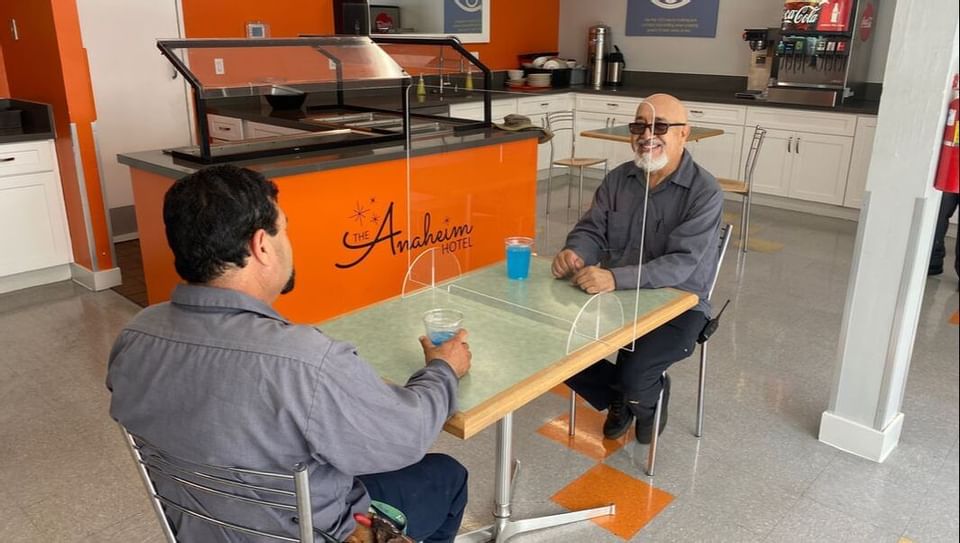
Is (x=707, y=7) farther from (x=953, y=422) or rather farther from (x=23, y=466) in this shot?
(x=953, y=422)

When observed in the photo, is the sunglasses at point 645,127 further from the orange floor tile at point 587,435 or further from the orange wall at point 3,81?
the orange wall at point 3,81

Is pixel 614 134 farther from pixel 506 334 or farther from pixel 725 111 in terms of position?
pixel 725 111

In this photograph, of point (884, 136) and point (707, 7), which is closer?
point (884, 136)

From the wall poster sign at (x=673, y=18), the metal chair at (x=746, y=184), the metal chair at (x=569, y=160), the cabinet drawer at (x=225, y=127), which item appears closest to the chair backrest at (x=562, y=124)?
the metal chair at (x=569, y=160)

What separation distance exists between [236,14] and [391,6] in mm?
1685

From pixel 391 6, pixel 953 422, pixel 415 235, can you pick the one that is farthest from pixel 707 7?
pixel 953 422

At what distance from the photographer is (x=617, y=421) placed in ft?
8.74

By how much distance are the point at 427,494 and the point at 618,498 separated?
0.91 meters

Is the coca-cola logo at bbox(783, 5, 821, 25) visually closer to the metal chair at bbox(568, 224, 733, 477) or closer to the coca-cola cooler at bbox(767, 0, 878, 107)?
the coca-cola cooler at bbox(767, 0, 878, 107)

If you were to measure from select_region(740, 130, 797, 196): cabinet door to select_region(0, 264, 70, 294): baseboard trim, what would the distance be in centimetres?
495

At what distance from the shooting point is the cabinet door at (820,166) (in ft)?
18.1

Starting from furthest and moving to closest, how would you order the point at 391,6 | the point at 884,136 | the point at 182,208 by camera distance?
the point at 391,6 → the point at 884,136 → the point at 182,208

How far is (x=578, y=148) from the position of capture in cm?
258

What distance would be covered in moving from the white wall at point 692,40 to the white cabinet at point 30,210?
528 centimetres
